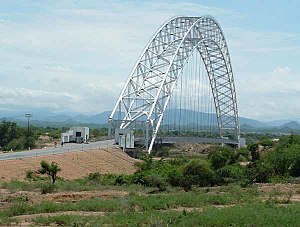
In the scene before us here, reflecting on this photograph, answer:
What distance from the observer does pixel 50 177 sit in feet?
150

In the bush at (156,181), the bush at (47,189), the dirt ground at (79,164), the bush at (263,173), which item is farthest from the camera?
the dirt ground at (79,164)

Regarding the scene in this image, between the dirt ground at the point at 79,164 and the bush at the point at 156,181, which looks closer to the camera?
the bush at the point at 156,181

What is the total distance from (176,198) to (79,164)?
28.5 m

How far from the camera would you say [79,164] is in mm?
55781

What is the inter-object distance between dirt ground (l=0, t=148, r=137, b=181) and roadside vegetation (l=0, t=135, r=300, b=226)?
176cm

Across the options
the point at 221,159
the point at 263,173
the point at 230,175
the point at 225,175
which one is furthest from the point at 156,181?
the point at 221,159

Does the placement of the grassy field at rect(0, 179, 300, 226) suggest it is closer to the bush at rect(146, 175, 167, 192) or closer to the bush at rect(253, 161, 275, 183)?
the bush at rect(146, 175, 167, 192)

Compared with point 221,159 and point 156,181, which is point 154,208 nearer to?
point 156,181

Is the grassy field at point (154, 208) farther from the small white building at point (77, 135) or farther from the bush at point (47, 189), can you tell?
the small white building at point (77, 135)

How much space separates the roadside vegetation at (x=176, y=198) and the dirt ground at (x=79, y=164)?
69.1 inches


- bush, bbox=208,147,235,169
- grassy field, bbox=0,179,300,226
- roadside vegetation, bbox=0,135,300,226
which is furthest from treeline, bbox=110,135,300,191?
grassy field, bbox=0,179,300,226

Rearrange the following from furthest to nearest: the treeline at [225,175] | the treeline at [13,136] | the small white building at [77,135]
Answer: the treeline at [13,136], the small white building at [77,135], the treeline at [225,175]

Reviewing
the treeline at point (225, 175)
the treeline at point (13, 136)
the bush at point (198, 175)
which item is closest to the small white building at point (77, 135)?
the treeline at point (13, 136)

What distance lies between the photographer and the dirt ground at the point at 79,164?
4631cm
